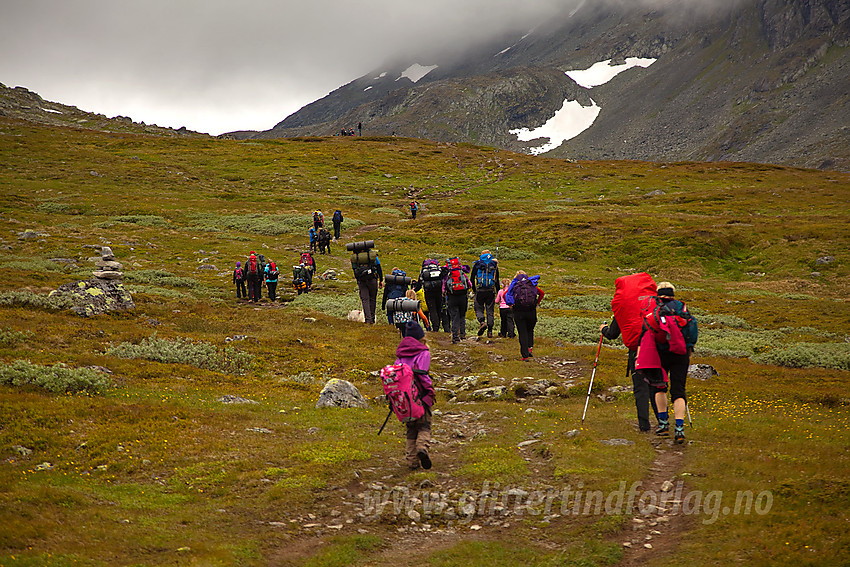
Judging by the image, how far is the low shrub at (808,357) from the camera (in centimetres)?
2084

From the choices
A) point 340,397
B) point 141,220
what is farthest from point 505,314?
point 141,220

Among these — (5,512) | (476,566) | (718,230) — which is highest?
(718,230)

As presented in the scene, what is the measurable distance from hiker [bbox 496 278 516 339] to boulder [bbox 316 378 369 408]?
9329mm

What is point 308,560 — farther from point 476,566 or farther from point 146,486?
point 146,486

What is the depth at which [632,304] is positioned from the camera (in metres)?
12.4

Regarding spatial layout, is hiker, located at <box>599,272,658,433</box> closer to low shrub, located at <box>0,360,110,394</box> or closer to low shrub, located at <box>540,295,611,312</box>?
low shrub, located at <box>0,360,110,394</box>

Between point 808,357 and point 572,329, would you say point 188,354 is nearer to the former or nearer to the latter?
point 572,329

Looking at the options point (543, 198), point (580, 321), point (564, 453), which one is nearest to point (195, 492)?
point (564, 453)

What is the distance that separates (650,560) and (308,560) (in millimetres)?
4514

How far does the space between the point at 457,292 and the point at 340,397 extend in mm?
8977

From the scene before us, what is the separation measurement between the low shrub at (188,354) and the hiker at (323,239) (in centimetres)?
2824

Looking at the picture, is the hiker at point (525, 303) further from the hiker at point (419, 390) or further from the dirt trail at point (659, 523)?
the dirt trail at point (659, 523)

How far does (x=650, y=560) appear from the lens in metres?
7.07

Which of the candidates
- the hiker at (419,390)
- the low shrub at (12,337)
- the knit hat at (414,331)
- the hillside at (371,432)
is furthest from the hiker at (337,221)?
the hiker at (419,390)
